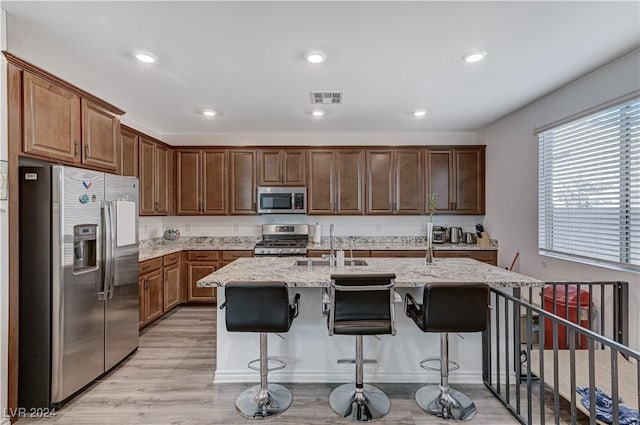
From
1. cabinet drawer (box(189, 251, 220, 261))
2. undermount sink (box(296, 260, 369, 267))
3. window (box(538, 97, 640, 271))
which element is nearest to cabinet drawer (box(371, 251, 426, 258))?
window (box(538, 97, 640, 271))

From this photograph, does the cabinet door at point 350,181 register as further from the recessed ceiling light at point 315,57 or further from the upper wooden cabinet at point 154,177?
the upper wooden cabinet at point 154,177

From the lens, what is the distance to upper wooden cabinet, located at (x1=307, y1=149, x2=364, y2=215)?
4754 mm

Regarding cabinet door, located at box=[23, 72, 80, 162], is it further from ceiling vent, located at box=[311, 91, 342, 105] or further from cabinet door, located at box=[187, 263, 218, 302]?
cabinet door, located at box=[187, 263, 218, 302]

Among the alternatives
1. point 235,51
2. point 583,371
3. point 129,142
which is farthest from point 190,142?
point 583,371

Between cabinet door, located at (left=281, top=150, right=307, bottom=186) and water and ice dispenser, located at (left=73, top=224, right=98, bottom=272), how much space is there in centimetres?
268

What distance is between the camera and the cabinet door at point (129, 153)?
142 inches

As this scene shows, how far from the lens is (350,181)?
187 inches

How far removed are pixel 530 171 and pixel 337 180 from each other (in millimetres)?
2452

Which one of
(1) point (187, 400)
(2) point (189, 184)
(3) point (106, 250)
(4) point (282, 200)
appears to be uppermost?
(2) point (189, 184)

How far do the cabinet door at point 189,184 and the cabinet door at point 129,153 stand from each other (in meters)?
0.88

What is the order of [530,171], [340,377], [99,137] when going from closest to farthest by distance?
1. [340,377]
2. [99,137]
3. [530,171]

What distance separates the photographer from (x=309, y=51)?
7.73 ft

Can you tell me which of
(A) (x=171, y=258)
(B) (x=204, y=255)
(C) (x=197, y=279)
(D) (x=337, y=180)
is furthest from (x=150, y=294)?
(D) (x=337, y=180)

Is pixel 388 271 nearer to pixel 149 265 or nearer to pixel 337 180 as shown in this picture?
pixel 337 180
